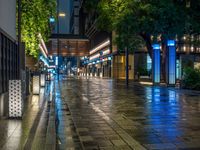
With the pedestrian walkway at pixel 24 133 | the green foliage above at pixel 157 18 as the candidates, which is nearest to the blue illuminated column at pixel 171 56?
the green foliage above at pixel 157 18

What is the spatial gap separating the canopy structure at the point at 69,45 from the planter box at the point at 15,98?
10463cm

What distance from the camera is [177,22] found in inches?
1364

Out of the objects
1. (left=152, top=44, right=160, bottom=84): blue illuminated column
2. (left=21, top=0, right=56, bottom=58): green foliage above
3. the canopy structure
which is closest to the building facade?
(left=21, top=0, right=56, bottom=58): green foliage above

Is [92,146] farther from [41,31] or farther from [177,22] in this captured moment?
[177,22]

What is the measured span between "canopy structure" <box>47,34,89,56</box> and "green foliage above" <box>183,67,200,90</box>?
87.1m

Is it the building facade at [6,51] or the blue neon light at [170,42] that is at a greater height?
the blue neon light at [170,42]

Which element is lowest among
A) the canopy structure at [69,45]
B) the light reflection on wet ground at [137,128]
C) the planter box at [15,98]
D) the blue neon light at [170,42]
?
the light reflection on wet ground at [137,128]

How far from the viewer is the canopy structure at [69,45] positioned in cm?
11862

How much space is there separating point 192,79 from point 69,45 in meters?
90.8

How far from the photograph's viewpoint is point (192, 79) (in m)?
30.7

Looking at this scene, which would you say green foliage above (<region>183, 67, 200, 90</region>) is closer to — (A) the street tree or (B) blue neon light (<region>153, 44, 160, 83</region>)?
(A) the street tree

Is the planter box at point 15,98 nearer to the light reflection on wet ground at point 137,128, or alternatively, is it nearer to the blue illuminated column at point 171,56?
the light reflection on wet ground at point 137,128

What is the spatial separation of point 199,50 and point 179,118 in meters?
63.5

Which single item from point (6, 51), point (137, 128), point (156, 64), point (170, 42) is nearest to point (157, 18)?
point (170, 42)
